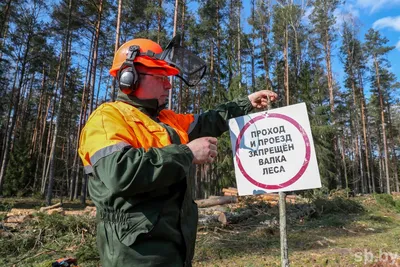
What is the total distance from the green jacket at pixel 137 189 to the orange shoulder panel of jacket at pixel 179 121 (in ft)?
0.59

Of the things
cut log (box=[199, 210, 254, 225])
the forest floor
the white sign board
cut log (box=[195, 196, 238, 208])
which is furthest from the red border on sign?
cut log (box=[195, 196, 238, 208])

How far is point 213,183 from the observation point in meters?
20.8

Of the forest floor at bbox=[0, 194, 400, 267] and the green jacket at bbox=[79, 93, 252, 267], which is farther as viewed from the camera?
the forest floor at bbox=[0, 194, 400, 267]

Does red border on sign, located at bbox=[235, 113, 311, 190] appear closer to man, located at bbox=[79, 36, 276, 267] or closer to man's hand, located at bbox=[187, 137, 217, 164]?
man, located at bbox=[79, 36, 276, 267]

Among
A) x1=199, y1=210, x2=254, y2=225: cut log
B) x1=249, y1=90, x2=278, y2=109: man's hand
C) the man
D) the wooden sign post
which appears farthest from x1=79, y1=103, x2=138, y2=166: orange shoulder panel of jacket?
x1=199, y1=210, x2=254, y2=225: cut log

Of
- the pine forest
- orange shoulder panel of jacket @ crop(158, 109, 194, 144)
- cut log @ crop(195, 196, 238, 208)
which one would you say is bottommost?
cut log @ crop(195, 196, 238, 208)

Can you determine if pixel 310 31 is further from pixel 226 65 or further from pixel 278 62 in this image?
pixel 226 65

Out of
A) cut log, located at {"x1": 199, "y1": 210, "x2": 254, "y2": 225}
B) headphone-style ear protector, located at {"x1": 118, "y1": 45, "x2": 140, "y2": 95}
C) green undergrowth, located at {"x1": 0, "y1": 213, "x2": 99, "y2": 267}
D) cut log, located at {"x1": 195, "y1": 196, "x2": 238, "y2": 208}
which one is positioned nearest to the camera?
headphone-style ear protector, located at {"x1": 118, "y1": 45, "x2": 140, "y2": 95}

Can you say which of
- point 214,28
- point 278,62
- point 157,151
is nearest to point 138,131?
point 157,151

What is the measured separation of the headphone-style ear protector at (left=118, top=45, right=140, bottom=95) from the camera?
1.59 metres

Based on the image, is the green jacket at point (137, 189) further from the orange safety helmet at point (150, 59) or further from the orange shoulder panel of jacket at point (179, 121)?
the orange safety helmet at point (150, 59)

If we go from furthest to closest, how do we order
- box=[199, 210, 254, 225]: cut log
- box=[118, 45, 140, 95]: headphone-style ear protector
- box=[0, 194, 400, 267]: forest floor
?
1. box=[199, 210, 254, 225]: cut log
2. box=[0, 194, 400, 267]: forest floor
3. box=[118, 45, 140, 95]: headphone-style ear protector

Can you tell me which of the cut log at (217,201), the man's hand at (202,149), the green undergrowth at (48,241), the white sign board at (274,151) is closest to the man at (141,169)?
the man's hand at (202,149)

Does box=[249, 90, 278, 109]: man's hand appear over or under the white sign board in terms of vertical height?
over
